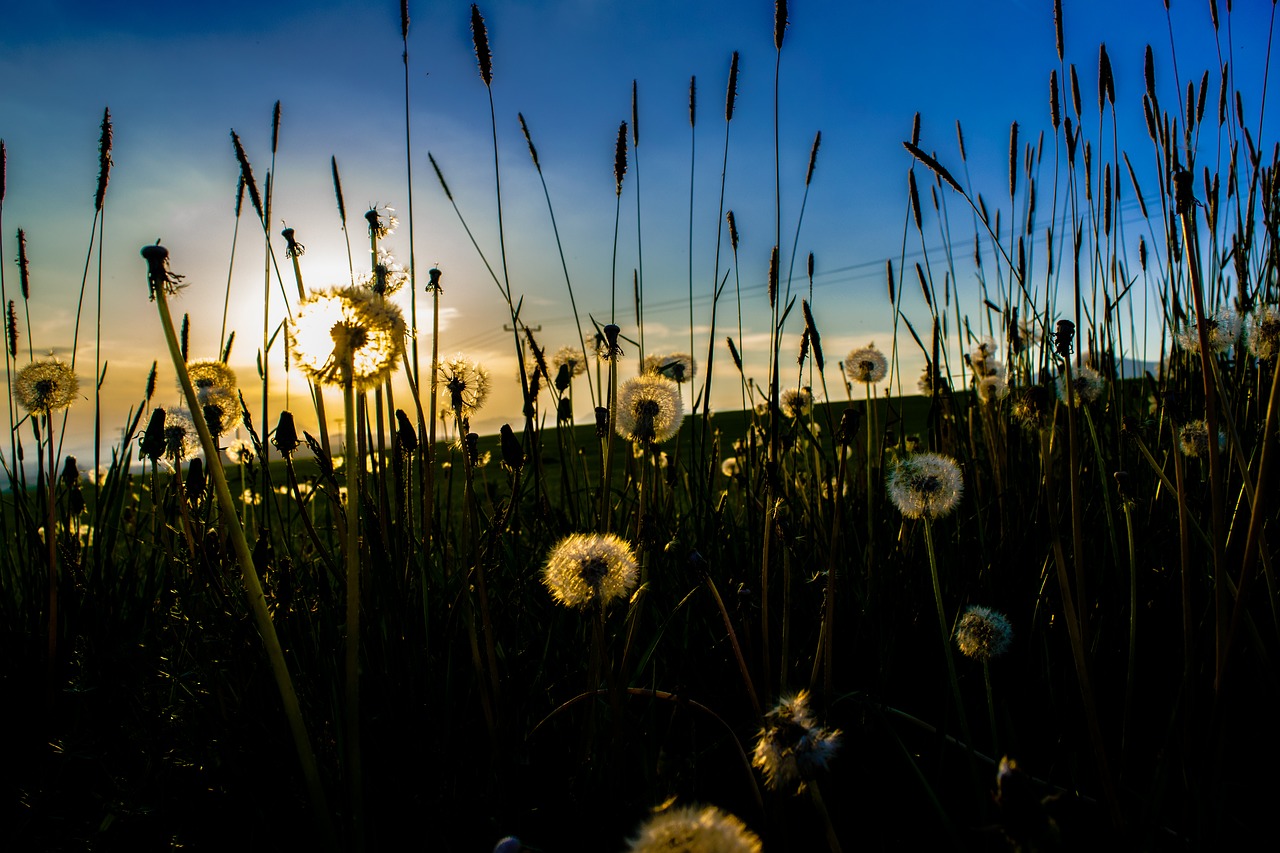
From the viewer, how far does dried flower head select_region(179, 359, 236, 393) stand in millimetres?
1908

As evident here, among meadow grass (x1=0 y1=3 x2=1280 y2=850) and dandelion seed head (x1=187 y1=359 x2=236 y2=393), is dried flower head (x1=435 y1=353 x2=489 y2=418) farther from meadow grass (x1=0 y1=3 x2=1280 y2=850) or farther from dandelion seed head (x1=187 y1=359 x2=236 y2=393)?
dandelion seed head (x1=187 y1=359 x2=236 y2=393)

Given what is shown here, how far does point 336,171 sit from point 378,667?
121 centimetres

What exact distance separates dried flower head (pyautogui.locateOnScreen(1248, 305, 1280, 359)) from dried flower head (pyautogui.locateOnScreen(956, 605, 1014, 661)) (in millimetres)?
957

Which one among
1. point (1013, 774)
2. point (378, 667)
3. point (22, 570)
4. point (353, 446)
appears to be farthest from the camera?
point (22, 570)

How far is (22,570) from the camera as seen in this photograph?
2104mm

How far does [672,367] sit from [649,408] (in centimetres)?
55

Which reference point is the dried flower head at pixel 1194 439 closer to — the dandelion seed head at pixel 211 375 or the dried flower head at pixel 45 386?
the dandelion seed head at pixel 211 375

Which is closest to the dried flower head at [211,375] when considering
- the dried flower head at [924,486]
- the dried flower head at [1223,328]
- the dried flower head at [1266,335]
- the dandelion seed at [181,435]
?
the dandelion seed at [181,435]

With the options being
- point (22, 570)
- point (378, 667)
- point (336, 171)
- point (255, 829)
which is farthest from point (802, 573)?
point (22, 570)

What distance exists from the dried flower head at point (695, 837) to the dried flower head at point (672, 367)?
1801mm

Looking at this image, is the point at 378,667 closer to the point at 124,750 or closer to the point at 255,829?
the point at 255,829

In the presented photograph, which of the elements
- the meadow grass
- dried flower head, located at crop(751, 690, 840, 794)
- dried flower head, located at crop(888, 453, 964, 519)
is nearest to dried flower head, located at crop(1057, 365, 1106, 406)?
the meadow grass

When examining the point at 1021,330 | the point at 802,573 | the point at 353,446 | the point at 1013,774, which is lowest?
the point at 802,573

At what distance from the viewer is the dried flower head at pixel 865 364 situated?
11.4 feet
